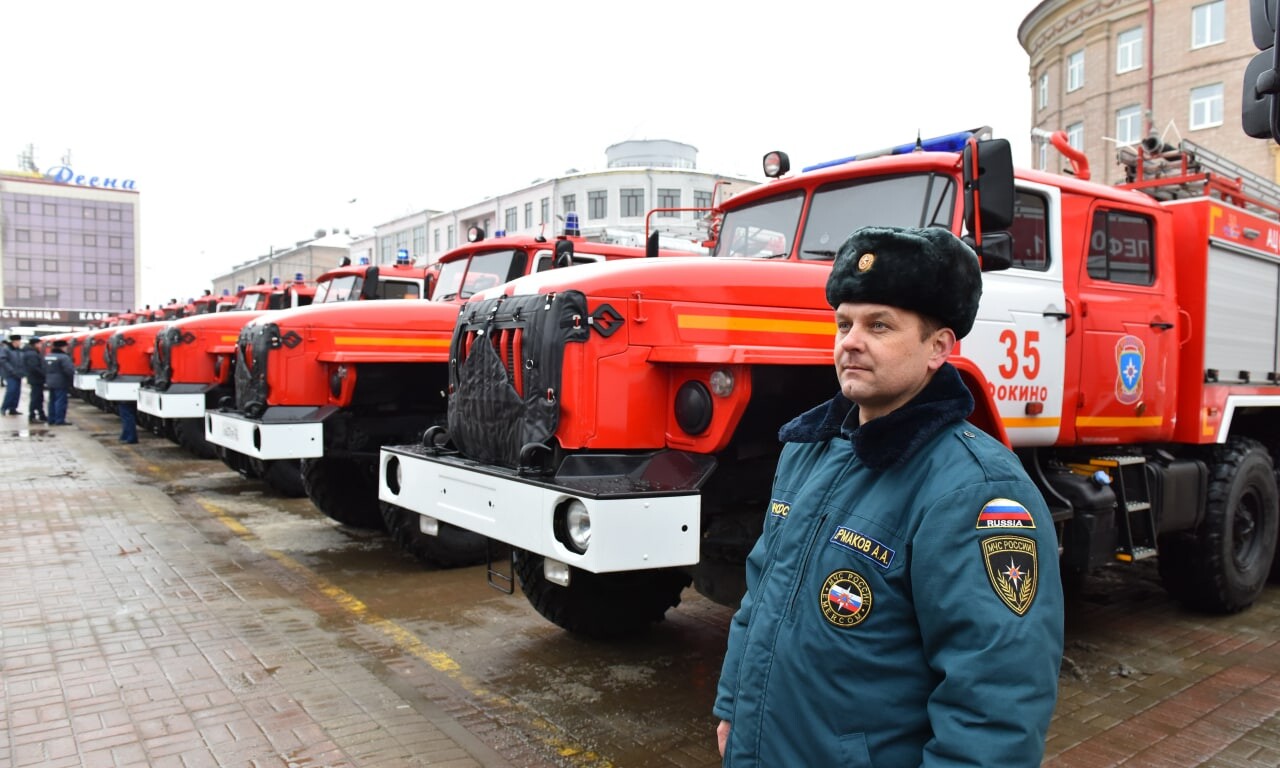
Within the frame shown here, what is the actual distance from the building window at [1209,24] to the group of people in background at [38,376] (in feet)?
109

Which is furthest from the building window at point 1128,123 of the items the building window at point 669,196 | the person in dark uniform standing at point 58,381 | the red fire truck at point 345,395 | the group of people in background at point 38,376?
the group of people in background at point 38,376

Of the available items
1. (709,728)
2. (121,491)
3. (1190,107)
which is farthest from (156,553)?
(1190,107)

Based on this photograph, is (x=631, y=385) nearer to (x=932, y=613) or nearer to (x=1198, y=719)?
(x=932, y=613)

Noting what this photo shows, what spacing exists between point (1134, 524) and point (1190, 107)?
3067cm

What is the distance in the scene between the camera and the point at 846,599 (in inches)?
61.6

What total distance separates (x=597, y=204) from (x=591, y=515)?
44.7 metres

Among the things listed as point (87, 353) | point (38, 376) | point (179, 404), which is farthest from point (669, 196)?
point (179, 404)

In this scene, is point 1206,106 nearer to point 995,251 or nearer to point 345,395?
point 995,251

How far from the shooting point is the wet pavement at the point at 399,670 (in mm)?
3617

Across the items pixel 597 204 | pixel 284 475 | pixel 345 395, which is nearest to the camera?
pixel 345 395

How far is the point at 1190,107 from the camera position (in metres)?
29.6

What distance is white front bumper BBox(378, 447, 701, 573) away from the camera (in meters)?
3.00

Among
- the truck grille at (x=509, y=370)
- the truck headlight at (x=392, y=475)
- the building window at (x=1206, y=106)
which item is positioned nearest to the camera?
the truck grille at (x=509, y=370)

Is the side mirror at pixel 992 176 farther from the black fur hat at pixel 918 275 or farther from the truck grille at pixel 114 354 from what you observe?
the truck grille at pixel 114 354
